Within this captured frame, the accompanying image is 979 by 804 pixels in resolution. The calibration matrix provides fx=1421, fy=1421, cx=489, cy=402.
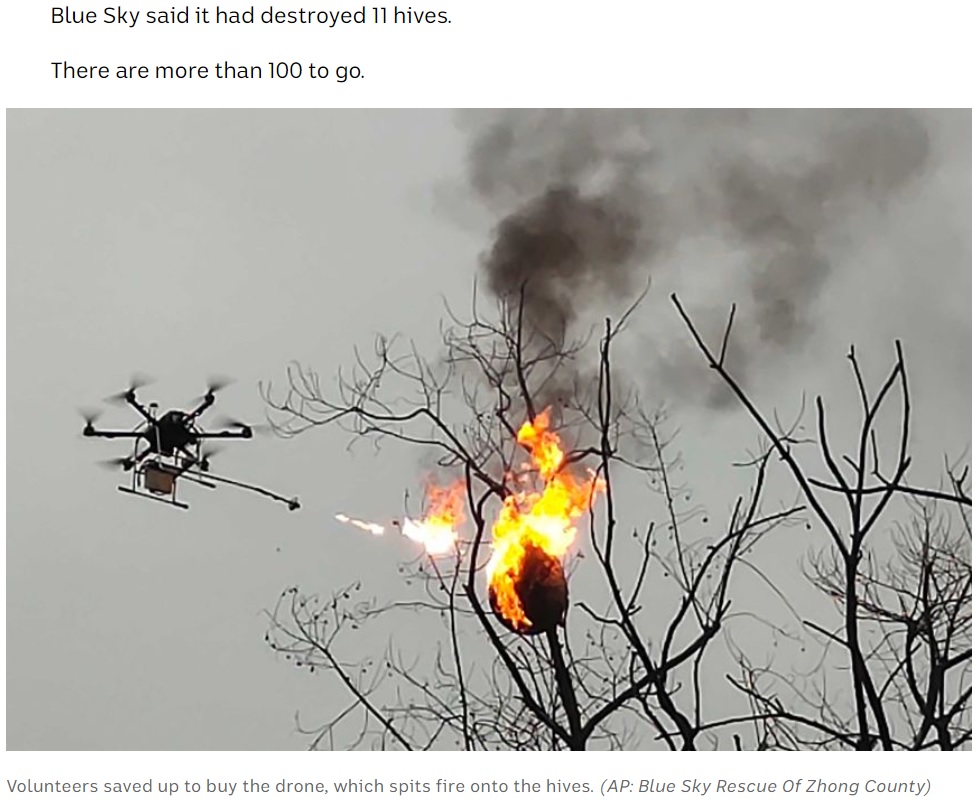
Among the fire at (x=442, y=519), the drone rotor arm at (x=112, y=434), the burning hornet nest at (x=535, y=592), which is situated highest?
the drone rotor arm at (x=112, y=434)

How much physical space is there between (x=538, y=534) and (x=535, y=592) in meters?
0.13

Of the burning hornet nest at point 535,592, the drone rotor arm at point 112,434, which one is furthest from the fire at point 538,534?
the drone rotor arm at point 112,434

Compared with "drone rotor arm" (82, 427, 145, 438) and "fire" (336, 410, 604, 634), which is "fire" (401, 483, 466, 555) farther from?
"drone rotor arm" (82, 427, 145, 438)

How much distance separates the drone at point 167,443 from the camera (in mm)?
2750

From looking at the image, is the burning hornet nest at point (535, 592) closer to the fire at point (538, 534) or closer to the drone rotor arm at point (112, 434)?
the fire at point (538, 534)

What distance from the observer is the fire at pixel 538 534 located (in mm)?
2779

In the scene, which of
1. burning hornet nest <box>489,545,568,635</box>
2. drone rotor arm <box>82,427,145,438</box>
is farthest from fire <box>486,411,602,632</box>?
drone rotor arm <box>82,427,145,438</box>

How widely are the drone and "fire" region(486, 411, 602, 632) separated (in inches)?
20.1

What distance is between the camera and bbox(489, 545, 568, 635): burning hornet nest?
2773 mm
